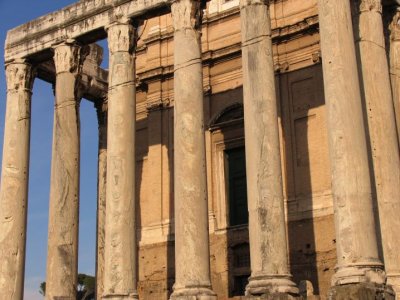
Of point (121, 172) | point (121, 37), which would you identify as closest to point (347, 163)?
point (121, 172)

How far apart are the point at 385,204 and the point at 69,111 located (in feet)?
31.3

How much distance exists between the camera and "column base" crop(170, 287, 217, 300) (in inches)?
649

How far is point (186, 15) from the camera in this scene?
62.5ft

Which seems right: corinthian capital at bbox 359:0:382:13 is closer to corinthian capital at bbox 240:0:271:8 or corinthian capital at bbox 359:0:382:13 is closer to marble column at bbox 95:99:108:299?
corinthian capital at bbox 240:0:271:8

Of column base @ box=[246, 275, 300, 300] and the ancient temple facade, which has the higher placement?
the ancient temple facade

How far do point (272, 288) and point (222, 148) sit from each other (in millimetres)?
8530

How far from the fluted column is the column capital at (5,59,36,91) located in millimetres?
1472

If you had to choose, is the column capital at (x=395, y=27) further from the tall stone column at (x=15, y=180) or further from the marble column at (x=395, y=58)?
the tall stone column at (x=15, y=180)

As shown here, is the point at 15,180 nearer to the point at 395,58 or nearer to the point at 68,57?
the point at 68,57

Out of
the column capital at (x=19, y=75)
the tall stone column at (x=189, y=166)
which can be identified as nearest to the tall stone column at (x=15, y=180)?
the column capital at (x=19, y=75)

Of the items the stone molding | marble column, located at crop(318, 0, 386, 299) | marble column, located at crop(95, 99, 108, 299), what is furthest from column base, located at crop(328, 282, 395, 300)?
marble column, located at crop(95, 99, 108, 299)

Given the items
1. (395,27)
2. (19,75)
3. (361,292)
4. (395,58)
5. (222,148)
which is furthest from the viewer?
(222,148)

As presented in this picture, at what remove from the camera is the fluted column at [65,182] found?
19.5 meters

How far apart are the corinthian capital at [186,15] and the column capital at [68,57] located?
12.5 ft
